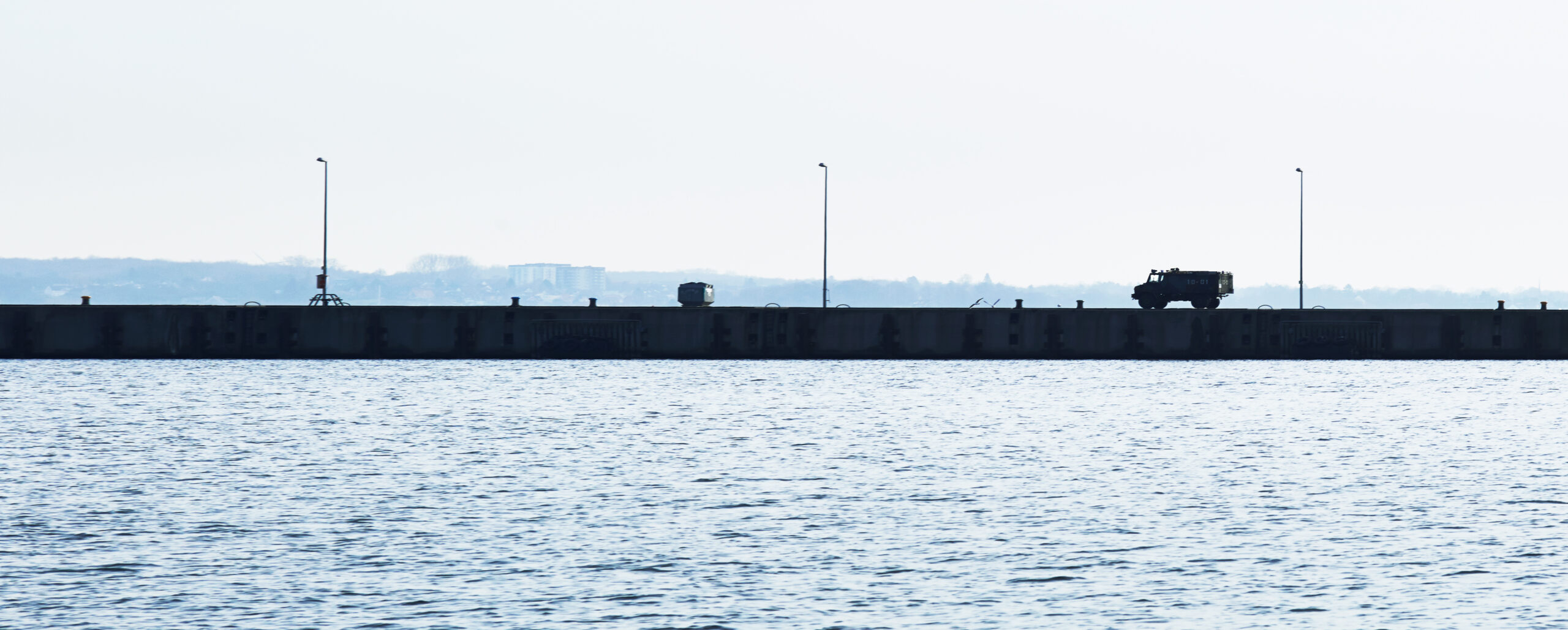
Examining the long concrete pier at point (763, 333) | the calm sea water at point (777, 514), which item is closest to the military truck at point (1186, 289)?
the long concrete pier at point (763, 333)

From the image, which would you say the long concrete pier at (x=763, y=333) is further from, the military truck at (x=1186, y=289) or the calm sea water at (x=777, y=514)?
the calm sea water at (x=777, y=514)

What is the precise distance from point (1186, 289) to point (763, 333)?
1911 centimetres

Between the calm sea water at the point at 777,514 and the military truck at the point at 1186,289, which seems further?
the military truck at the point at 1186,289

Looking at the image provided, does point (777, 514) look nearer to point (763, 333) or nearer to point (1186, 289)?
point (763, 333)

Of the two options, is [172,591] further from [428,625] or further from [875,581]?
[875,581]

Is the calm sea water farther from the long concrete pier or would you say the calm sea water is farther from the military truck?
the military truck

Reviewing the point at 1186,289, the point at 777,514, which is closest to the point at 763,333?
the point at 1186,289

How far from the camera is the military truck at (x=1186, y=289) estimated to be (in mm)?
72625

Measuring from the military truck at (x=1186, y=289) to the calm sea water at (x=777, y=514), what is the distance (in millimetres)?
21457

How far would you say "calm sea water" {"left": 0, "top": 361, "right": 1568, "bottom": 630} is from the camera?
1722 centimetres

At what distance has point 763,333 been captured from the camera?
65.9 m

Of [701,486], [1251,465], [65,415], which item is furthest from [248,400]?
[1251,465]

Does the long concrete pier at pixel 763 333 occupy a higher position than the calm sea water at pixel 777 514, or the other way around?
the long concrete pier at pixel 763 333

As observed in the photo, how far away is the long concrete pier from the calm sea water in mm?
12387
